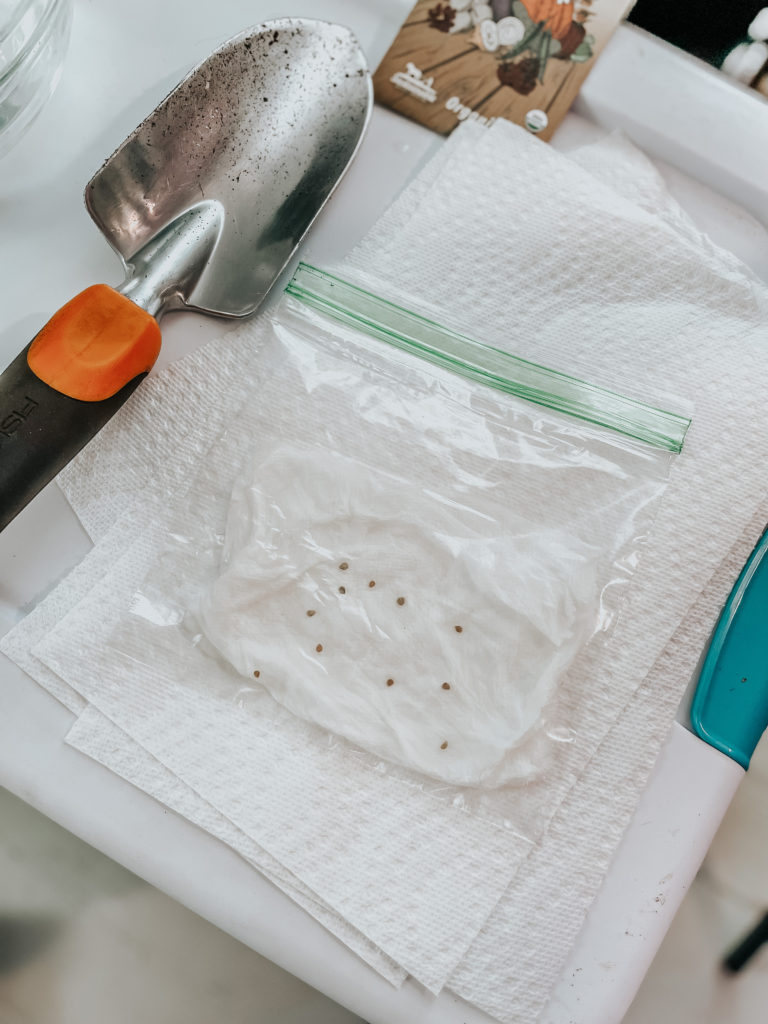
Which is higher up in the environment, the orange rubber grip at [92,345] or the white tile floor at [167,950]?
the orange rubber grip at [92,345]

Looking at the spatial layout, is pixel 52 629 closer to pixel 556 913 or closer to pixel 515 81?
pixel 556 913

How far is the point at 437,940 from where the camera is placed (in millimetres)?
356

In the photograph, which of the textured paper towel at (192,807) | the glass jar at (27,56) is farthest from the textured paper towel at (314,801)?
the glass jar at (27,56)

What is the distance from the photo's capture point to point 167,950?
64 centimetres

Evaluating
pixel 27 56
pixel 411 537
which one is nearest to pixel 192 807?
pixel 411 537

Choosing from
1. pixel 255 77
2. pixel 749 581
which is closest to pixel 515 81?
pixel 255 77

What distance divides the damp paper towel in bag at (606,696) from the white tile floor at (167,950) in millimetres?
320

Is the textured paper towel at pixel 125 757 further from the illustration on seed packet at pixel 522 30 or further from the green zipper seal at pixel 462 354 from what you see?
the illustration on seed packet at pixel 522 30

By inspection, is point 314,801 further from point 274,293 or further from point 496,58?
point 496,58

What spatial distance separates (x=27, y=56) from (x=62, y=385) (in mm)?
187

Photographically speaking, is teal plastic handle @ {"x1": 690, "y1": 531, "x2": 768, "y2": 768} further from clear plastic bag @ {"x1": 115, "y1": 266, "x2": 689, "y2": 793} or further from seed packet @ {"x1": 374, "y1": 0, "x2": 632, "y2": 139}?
seed packet @ {"x1": 374, "y1": 0, "x2": 632, "y2": 139}

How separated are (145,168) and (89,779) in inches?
12.4

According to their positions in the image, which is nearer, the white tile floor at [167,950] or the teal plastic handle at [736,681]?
the teal plastic handle at [736,681]

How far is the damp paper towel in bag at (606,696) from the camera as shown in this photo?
0.36 meters
